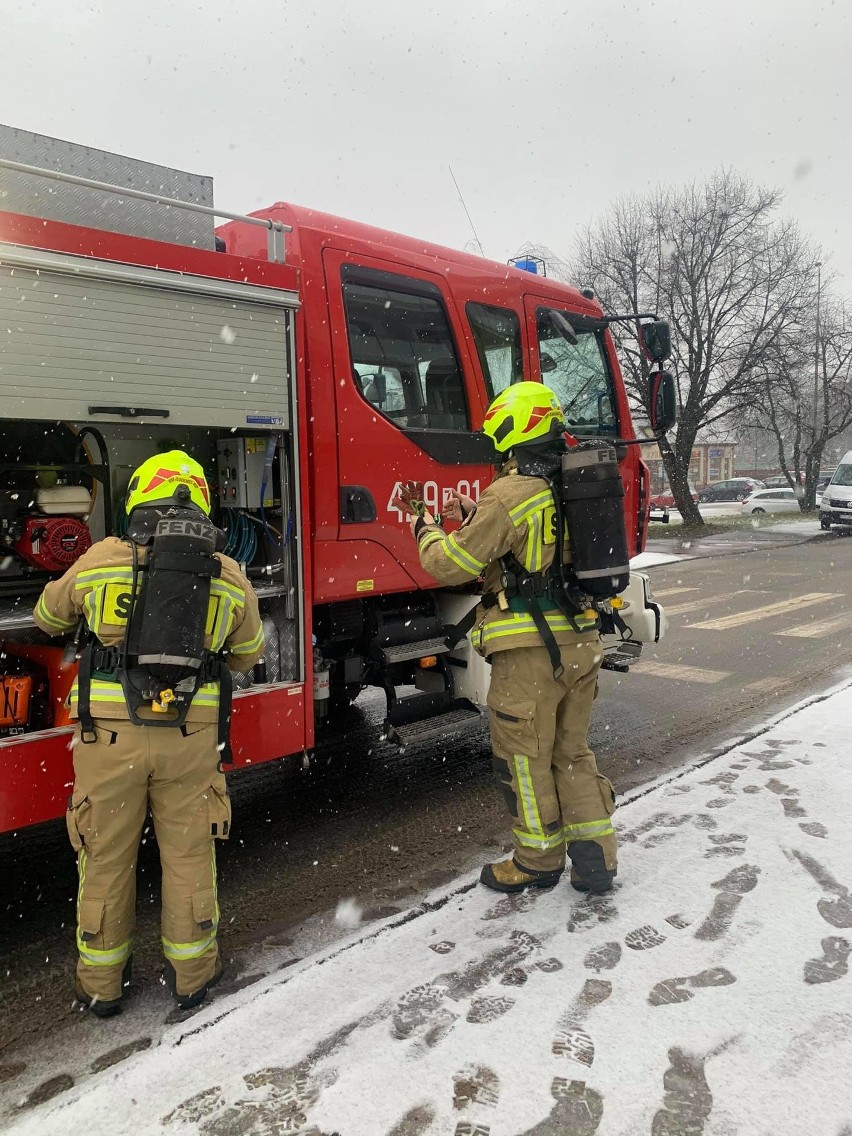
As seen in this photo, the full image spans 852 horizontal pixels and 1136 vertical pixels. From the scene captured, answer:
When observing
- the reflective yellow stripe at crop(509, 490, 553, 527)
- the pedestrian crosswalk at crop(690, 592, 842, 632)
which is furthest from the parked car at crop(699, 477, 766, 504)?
the reflective yellow stripe at crop(509, 490, 553, 527)

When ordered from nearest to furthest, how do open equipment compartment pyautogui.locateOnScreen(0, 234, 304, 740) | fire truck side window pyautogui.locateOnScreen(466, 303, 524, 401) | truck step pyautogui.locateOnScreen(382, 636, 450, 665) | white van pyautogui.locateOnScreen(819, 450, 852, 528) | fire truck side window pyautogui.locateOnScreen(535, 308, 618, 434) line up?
open equipment compartment pyautogui.locateOnScreen(0, 234, 304, 740) < truck step pyautogui.locateOnScreen(382, 636, 450, 665) < fire truck side window pyautogui.locateOnScreen(466, 303, 524, 401) < fire truck side window pyautogui.locateOnScreen(535, 308, 618, 434) < white van pyautogui.locateOnScreen(819, 450, 852, 528)

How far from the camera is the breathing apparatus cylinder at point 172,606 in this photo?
245cm

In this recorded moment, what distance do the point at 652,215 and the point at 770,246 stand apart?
11.4ft

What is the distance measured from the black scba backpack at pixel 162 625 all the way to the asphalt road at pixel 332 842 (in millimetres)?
925

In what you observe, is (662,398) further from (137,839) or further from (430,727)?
(137,839)

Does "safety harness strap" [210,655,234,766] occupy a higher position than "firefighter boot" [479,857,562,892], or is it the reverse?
"safety harness strap" [210,655,234,766]

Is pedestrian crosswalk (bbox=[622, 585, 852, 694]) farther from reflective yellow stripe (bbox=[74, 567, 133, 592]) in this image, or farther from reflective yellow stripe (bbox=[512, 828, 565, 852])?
reflective yellow stripe (bbox=[74, 567, 133, 592])

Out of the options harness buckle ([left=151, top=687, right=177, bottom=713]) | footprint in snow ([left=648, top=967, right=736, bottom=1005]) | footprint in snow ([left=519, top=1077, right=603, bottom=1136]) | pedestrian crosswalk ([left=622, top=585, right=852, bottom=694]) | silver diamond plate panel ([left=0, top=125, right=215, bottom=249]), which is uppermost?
silver diamond plate panel ([left=0, top=125, right=215, bottom=249])

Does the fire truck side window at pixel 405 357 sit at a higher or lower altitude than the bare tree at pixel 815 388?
lower

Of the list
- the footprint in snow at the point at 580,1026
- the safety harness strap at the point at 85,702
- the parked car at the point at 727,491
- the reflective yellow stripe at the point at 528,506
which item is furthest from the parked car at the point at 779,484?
the safety harness strap at the point at 85,702

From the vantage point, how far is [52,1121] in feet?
6.75

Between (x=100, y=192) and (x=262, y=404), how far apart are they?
94 cm

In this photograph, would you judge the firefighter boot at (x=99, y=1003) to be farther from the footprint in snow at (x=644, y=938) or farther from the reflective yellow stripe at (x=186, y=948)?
the footprint in snow at (x=644, y=938)

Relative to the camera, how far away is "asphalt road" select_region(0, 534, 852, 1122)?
260cm
